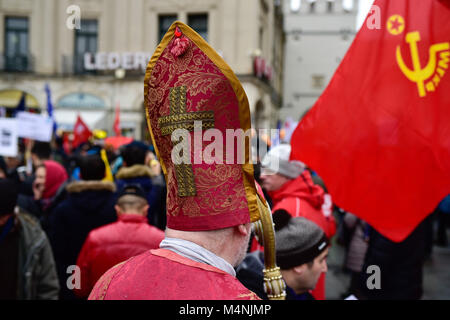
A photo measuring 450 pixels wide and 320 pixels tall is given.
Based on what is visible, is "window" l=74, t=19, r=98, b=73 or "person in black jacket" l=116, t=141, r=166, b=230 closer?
"person in black jacket" l=116, t=141, r=166, b=230

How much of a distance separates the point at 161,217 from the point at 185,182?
296 centimetres

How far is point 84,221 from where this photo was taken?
3.21 m

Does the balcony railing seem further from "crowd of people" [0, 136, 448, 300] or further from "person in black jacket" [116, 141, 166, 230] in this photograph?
"person in black jacket" [116, 141, 166, 230]

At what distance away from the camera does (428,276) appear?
605 centimetres

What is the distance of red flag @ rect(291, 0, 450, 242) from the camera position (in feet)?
6.45

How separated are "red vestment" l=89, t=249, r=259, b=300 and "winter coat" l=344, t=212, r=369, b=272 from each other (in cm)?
321

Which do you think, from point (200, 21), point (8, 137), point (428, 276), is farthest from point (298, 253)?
point (200, 21)

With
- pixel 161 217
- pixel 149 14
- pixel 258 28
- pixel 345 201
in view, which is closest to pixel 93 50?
pixel 149 14

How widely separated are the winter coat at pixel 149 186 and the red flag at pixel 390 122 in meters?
2.07

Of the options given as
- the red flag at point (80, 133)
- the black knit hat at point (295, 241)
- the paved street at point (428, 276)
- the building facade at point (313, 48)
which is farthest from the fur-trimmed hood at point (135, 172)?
the building facade at point (313, 48)

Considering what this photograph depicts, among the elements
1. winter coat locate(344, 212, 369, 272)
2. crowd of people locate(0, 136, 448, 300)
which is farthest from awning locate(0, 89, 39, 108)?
winter coat locate(344, 212, 369, 272)

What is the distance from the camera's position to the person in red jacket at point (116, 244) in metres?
2.64

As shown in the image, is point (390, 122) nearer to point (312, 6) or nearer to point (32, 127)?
point (32, 127)
